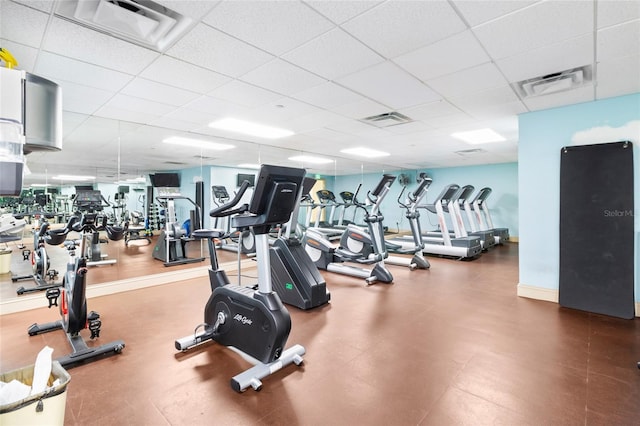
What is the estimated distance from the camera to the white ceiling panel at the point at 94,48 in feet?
7.13

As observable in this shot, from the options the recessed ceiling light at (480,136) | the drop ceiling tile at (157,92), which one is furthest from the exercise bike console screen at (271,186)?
the recessed ceiling light at (480,136)

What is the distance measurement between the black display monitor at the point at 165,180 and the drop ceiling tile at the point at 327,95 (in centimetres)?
584

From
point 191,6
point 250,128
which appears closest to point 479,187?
point 250,128

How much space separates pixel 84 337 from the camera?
9.36 ft

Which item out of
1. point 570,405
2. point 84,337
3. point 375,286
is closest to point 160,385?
point 84,337

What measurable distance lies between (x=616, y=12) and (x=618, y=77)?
1341 mm

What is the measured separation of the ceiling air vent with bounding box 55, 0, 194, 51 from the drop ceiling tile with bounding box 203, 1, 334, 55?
26cm

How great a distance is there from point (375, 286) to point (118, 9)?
417cm

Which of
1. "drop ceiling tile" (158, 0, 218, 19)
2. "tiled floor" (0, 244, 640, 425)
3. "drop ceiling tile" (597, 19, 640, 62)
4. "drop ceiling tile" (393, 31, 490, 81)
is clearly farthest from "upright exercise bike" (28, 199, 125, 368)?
"drop ceiling tile" (597, 19, 640, 62)

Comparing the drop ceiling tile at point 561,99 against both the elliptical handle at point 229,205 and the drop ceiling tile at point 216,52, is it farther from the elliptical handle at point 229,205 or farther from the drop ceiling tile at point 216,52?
the elliptical handle at point 229,205

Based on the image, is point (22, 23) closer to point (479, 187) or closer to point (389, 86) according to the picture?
point (389, 86)

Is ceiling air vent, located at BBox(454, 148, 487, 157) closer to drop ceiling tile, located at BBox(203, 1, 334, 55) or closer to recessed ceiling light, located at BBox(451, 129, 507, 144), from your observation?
recessed ceiling light, located at BBox(451, 129, 507, 144)

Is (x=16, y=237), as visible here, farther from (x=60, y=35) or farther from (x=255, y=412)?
(x=255, y=412)

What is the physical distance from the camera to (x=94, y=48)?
2.43m
